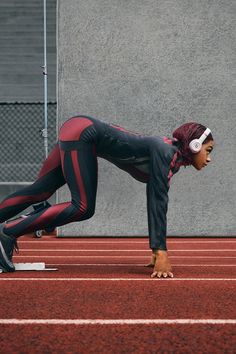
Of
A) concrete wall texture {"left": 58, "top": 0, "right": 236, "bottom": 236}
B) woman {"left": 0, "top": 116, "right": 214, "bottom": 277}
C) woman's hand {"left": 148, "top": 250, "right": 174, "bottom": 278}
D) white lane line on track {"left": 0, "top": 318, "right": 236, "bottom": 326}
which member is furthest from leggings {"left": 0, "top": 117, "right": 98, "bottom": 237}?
concrete wall texture {"left": 58, "top": 0, "right": 236, "bottom": 236}

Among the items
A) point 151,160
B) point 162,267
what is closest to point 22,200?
point 151,160

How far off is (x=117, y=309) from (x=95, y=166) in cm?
130

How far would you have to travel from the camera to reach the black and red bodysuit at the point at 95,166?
399 centimetres

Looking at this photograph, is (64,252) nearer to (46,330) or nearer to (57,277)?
(57,277)

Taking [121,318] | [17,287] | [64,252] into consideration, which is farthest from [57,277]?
[64,252]

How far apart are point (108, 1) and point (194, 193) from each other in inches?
Answer: 103

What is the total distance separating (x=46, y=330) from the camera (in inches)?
100

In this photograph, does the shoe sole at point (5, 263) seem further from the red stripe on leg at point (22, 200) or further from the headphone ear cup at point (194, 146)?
the headphone ear cup at point (194, 146)

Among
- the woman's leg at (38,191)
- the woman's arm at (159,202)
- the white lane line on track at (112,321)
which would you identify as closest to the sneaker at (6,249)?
the woman's leg at (38,191)

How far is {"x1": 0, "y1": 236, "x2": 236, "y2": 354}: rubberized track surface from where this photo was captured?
2344 millimetres

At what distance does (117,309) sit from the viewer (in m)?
2.98

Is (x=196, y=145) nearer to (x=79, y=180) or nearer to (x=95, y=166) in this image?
(x=95, y=166)

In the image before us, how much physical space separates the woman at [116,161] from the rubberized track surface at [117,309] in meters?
0.29

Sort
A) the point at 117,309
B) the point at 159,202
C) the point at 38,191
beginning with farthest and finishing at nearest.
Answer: the point at 38,191, the point at 159,202, the point at 117,309
